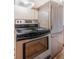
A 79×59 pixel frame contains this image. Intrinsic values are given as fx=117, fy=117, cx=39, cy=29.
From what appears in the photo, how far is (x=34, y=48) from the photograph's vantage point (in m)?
1.88

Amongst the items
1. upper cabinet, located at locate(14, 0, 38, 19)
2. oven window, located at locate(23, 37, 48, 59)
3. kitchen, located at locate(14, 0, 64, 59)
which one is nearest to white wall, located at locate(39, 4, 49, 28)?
kitchen, located at locate(14, 0, 64, 59)

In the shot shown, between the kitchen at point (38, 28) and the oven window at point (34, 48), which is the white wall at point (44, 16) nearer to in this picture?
the kitchen at point (38, 28)

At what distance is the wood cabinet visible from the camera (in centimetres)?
154

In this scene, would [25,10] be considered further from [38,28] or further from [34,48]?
[34,48]

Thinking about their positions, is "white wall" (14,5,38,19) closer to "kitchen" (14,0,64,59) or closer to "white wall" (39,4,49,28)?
"kitchen" (14,0,64,59)

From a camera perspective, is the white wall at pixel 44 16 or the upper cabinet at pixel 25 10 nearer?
the upper cabinet at pixel 25 10

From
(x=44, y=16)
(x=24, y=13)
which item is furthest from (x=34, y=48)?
(x=44, y=16)

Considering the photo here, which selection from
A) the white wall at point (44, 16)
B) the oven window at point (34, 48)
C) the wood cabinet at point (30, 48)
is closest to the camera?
the wood cabinet at point (30, 48)

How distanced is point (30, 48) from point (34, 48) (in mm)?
129

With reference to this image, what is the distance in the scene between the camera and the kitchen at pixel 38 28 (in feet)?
5.52

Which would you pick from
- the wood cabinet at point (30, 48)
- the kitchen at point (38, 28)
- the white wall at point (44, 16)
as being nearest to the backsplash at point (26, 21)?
the kitchen at point (38, 28)
